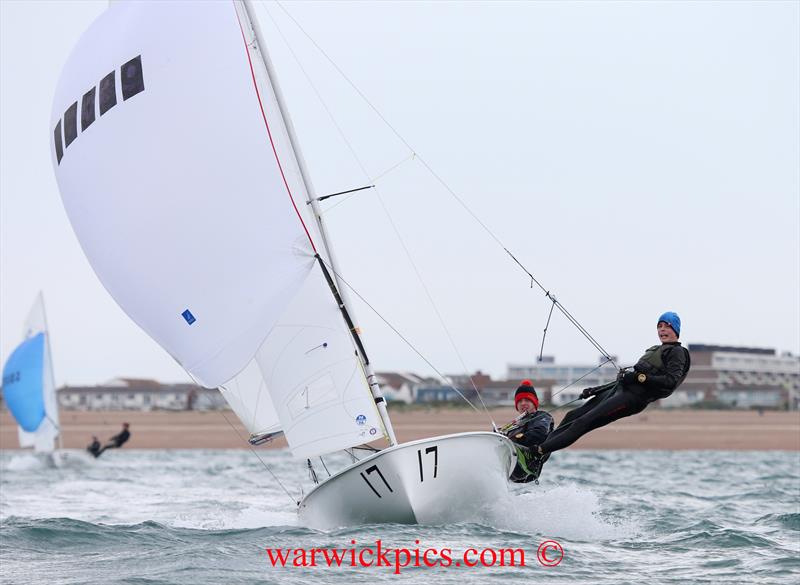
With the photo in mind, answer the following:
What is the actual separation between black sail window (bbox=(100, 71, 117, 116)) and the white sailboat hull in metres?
4.24

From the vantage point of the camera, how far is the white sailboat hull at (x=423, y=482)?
11.1 metres

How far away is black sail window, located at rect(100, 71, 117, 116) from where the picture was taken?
1164 cm

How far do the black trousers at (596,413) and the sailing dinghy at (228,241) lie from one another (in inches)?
48.0

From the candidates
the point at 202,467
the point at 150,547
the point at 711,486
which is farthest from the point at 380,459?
the point at 202,467

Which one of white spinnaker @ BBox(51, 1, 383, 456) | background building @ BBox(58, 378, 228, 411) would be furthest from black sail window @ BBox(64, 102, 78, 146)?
background building @ BBox(58, 378, 228, 411)

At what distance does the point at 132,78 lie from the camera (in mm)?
11594

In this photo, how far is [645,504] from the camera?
1608cm

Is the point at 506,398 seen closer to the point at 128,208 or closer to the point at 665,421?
the point at 665,421

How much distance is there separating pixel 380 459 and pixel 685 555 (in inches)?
113

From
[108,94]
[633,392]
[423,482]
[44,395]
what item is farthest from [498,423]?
[633,392]

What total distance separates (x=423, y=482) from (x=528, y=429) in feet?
3.66

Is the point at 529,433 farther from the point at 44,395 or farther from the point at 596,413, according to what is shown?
the point at 44,395

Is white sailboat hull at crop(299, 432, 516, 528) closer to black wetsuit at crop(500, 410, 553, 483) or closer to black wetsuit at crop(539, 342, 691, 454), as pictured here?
black wetsuit at crop(500, 410, 553, 483)
